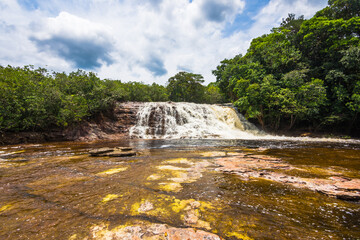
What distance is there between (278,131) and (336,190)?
58.3ft

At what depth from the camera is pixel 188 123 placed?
16203mm

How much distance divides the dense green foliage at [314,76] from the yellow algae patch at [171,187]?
15588mm

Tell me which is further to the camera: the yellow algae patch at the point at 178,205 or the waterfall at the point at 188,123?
the waterfall at the point at 188,123

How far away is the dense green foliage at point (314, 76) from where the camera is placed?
44.8 feet

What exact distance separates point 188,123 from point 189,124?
0.82ft

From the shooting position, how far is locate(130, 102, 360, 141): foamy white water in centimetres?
1485

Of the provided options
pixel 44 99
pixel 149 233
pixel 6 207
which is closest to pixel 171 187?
pixel 149 233

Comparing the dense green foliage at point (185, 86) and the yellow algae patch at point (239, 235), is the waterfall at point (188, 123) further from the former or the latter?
the dense green foliage at point (185, 86)

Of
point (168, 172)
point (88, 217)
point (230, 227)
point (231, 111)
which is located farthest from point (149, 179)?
point (231, 111)

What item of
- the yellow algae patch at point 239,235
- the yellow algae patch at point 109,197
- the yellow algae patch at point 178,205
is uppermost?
the yellow algae patch at point 239,235

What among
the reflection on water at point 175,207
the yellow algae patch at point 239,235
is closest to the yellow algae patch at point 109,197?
the reflection on water at point 175,207

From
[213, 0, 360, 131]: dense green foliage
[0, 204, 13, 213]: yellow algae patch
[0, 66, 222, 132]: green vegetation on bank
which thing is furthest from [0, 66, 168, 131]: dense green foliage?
[213, 0, 360, 131]: dense green foliage

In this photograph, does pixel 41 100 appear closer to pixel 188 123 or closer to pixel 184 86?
pixel 188 123

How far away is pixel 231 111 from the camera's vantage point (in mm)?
19531
